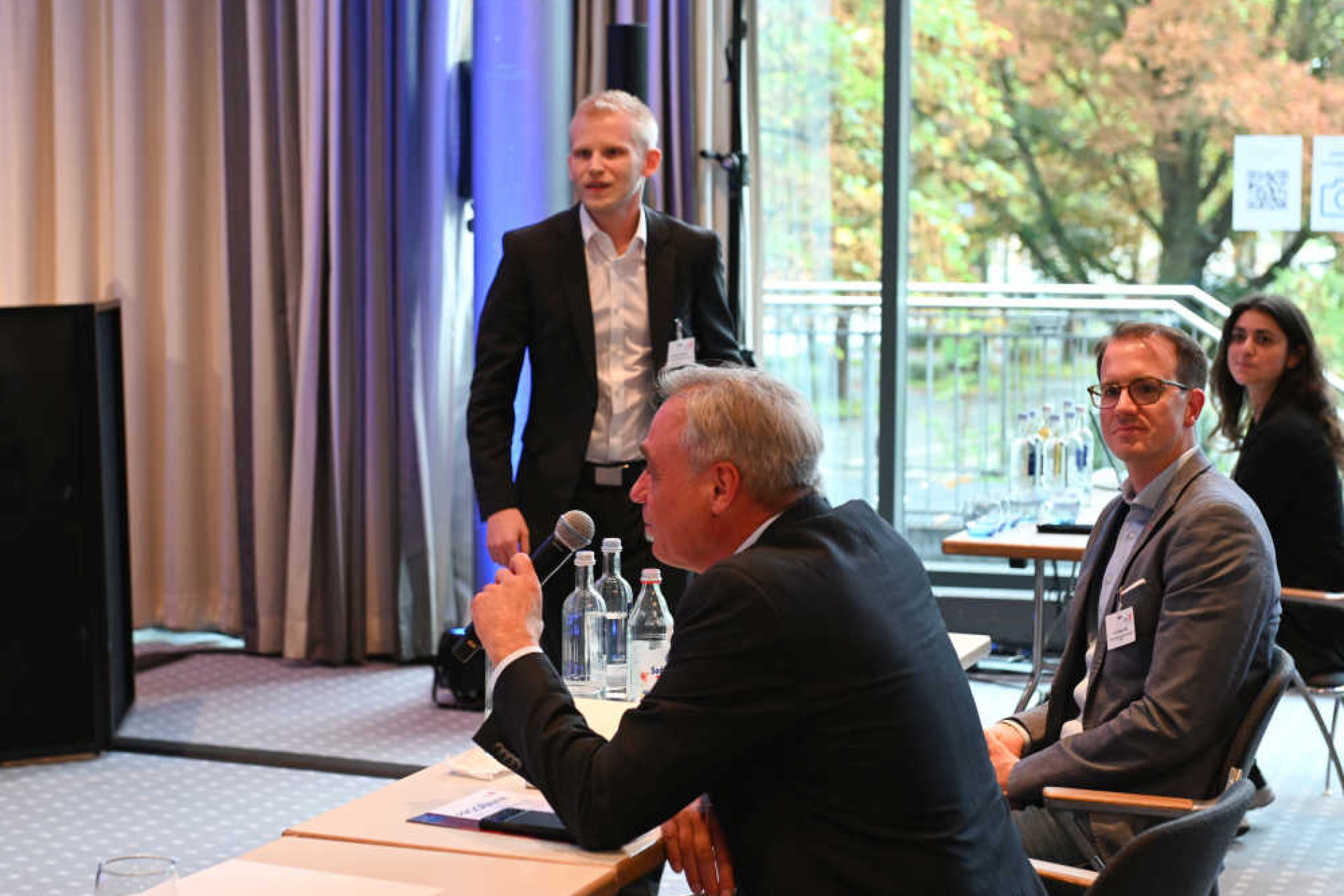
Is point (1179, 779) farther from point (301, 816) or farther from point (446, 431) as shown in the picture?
point (446, 431)

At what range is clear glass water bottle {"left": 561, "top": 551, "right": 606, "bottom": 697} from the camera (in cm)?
265

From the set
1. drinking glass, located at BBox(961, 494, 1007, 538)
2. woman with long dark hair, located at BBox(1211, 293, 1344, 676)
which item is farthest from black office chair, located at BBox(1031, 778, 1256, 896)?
drinking glass, located at BBox(961, 494, 1007, 538)

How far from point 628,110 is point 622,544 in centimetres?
91

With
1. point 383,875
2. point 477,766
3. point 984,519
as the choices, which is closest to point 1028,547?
point 984,519

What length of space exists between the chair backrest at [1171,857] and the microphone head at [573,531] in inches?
35.0

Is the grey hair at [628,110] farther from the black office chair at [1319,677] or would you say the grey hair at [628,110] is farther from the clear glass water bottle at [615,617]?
the black office chair at [1319,677]

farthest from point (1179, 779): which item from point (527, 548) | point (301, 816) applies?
point (301, 816)

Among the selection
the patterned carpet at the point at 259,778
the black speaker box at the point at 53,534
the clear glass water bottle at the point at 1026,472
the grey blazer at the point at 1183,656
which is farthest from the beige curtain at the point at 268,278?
the grey blazer at the point at 1183,656

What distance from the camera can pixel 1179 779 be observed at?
2328 mm

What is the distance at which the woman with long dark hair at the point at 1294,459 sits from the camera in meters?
3.87

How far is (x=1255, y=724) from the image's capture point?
2186 millimetres

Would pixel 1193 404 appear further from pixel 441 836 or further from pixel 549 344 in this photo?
pixel 441 836

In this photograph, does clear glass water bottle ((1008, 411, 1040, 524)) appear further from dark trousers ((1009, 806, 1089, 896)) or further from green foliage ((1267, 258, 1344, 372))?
dark trousers ((1009, 806, 1089, 896))

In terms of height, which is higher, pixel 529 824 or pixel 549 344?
pixel 549 344
